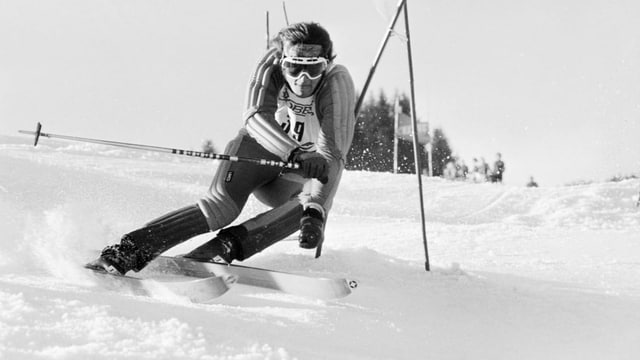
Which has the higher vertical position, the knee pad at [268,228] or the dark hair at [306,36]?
the dark hair at [306,36]

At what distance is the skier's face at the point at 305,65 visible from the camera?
14.3 ft

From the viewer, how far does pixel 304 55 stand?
4.36 m

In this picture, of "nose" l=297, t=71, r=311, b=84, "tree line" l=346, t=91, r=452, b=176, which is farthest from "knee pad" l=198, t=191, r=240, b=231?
"tree line" l=346, t=91, r=452, b=176

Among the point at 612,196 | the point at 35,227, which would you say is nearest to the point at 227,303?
the point at 35,227

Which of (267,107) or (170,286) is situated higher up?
(267,107)

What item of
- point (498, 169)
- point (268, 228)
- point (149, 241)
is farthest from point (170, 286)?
point (498, 169)

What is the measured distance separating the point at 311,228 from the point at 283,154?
1.66ft

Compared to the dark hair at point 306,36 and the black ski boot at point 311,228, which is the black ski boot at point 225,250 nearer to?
the black ski boot at point 311,228

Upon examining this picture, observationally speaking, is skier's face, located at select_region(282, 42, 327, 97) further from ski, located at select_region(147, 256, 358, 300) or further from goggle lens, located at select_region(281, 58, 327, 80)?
ski, located at select_region(147, 256, 358, 300)

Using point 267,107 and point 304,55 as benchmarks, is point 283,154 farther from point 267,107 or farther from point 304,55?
point 304,55

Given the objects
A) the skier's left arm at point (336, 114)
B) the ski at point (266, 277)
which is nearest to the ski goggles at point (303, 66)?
the skier's left arm at point (336, 114)

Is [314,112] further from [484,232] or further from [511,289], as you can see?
[484,232]

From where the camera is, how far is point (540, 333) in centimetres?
354

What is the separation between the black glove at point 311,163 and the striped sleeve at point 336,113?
0.19 m
